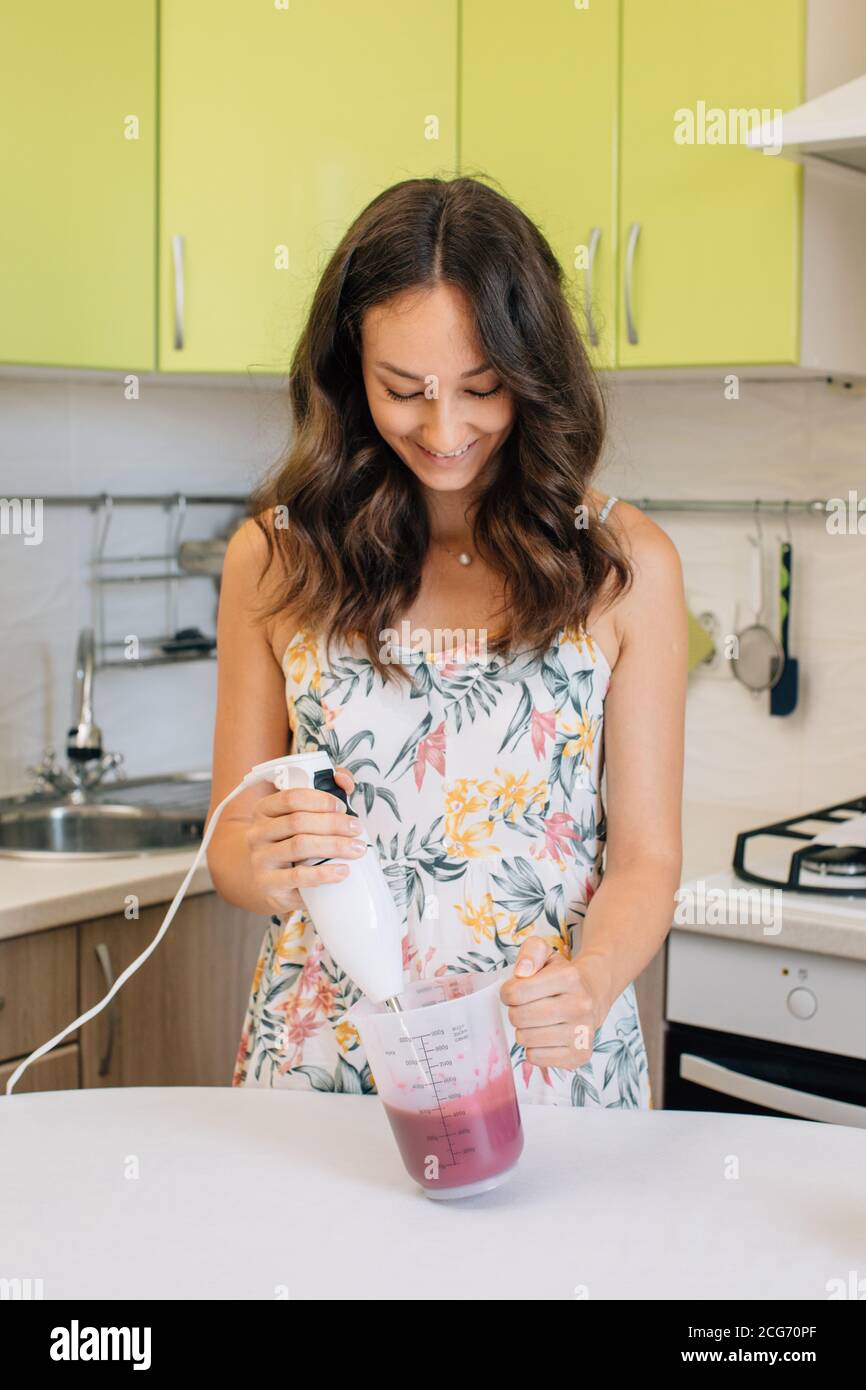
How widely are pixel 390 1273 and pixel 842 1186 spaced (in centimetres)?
31

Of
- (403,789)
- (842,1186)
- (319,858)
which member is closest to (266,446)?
(403,789)

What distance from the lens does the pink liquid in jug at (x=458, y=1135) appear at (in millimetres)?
978

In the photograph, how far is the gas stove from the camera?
6.24 feet

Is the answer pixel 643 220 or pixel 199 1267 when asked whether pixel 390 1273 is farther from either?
pixel 643 220

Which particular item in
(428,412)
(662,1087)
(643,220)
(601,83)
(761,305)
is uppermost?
(601,83)

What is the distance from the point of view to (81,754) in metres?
2.40

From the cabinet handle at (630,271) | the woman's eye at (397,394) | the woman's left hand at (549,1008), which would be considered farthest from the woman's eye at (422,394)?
the cabinet handle at (630,271)

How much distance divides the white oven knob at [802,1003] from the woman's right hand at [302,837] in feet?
3.06

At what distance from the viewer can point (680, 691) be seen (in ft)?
4.40

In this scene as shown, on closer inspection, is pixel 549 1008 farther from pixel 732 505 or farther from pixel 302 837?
pixel 732 505

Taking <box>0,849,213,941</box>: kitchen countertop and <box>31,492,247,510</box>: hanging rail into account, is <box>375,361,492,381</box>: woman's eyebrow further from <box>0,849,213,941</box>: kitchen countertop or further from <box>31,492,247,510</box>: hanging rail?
<box>31,492,247,510</box>: hanging rail

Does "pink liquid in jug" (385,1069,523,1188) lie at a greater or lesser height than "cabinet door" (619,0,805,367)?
lesser

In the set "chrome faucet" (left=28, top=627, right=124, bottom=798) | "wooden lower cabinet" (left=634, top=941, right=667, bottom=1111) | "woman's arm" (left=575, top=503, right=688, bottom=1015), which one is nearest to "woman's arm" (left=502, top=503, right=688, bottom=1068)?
"woman's arm" (left=575, top=503, right=688, bottom=1015)

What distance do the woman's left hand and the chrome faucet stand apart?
1.46m
